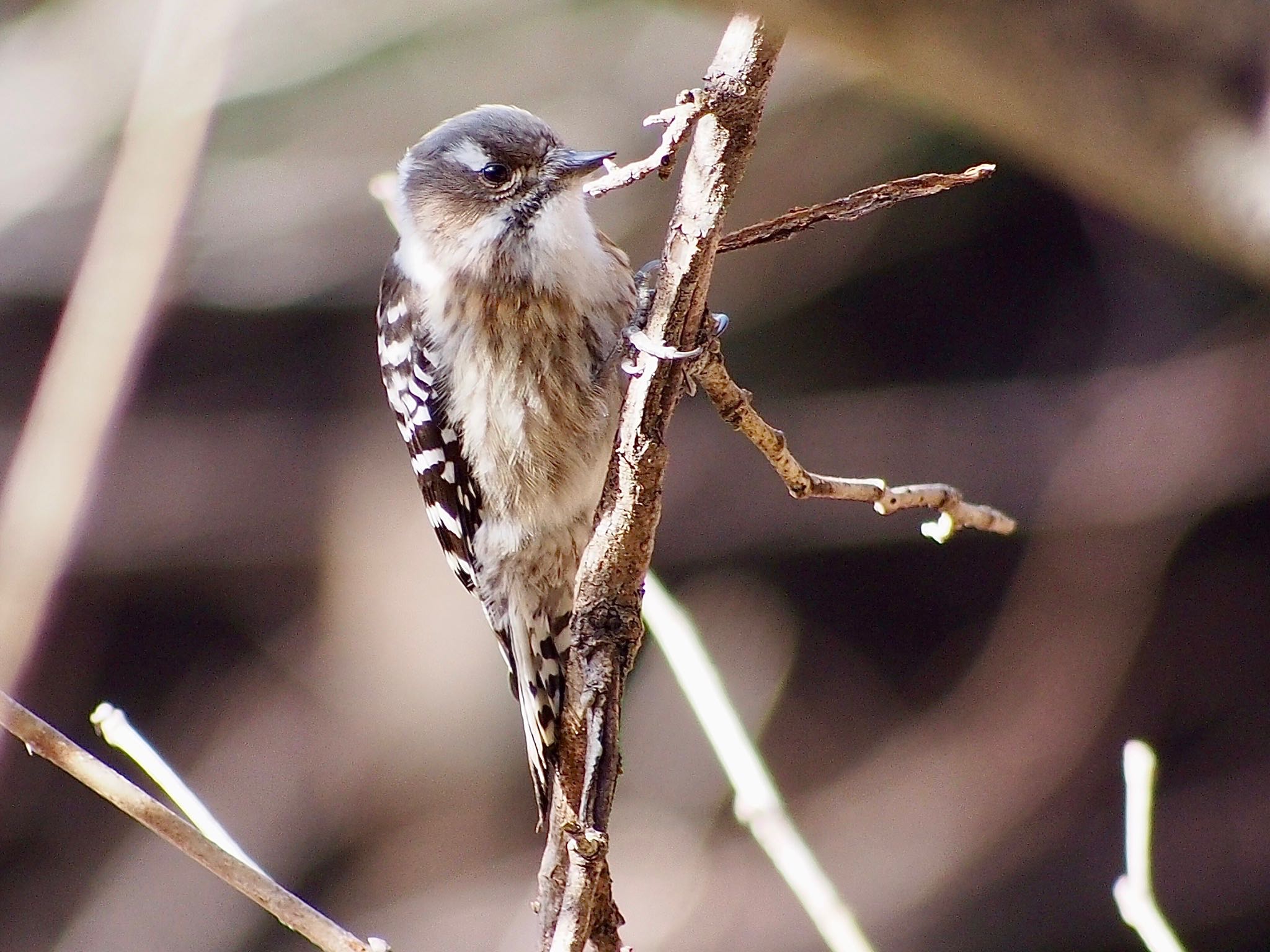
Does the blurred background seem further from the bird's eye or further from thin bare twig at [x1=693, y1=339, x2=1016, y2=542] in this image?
thin bare twig at [x1=693, y1=339, x2=1016, y2=542]

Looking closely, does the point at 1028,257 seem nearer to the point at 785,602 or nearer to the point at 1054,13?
the point at 785,602

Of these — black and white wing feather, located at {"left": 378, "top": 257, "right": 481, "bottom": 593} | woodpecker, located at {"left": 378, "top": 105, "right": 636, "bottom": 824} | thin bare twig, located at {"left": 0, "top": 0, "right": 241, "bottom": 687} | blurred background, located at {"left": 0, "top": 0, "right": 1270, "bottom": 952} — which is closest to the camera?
thin bare twig, located at {"left": 0, "top": 0, "right": 241, "bottom": 687}

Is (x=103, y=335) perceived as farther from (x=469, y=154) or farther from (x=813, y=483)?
(x=469, y=154)

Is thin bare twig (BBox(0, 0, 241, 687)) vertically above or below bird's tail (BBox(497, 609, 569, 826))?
below

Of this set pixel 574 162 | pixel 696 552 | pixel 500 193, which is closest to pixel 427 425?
pixel 500 193

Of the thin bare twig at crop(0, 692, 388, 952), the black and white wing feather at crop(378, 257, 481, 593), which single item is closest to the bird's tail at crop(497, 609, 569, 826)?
the black and white wing feather at crop(378, 257, 481, 593)

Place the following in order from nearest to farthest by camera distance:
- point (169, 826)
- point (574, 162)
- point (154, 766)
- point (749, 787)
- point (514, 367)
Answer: point (169, 826), point (154, 766), point (749, 787), point (514, 367), point (574, 162)
